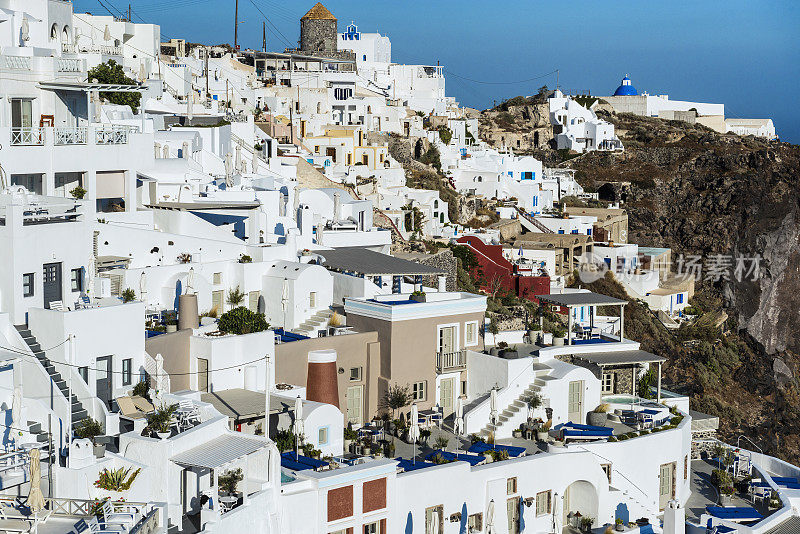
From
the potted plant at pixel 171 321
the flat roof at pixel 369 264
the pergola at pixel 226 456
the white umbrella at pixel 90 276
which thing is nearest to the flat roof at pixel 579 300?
the flat roof at pixel 369 264

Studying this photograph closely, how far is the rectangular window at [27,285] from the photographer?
23.7 meters

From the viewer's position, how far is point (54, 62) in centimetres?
3209

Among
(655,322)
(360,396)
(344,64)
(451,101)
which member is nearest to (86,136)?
(360,396)

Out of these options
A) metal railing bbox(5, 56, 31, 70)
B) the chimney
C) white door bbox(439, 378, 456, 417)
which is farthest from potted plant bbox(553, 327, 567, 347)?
metal railing bbox(5, 56, 31, 70)

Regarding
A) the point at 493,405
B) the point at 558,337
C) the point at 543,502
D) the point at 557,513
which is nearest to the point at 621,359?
the point at 558,337

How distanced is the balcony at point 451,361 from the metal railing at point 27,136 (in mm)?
11760

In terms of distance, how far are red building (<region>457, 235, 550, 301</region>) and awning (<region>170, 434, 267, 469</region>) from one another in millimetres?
28286

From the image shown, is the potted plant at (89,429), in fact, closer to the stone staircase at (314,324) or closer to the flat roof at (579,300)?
the stone staircase at (314,324)

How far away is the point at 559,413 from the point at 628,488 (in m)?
2.71

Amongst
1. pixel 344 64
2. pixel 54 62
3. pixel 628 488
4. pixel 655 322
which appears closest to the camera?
pixel 628 488

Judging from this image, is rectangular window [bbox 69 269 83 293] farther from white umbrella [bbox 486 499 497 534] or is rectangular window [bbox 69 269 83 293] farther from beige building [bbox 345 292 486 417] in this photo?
white umbrella [bbox 486 499 497 534]

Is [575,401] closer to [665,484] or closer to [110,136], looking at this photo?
[665,484]

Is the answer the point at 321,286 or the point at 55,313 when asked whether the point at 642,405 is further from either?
the point at 55,313

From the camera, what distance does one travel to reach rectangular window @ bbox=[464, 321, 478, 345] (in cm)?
3155
